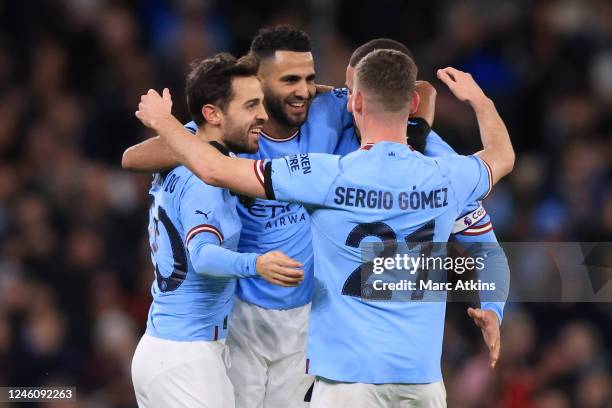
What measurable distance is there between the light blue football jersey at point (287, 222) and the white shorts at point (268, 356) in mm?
62

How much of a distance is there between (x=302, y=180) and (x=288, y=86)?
3.98 ft

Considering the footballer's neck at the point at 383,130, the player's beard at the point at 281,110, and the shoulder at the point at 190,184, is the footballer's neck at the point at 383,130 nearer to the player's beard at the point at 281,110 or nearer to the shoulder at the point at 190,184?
the shoulder at the point at 190,184

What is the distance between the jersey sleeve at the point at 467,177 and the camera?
4402 mm

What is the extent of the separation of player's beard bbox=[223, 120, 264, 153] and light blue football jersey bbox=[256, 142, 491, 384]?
26.3 inches

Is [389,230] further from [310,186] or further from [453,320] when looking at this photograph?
[453,320]

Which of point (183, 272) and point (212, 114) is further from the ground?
point (212, 114)

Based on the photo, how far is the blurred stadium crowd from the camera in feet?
28.2

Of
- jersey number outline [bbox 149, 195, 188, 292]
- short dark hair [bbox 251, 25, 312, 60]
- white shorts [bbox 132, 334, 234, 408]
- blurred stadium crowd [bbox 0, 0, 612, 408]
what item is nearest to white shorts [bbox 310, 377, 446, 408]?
white shorts [bbox 132, 334, 234, 408]

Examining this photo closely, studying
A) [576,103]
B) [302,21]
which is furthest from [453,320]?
[302,21]

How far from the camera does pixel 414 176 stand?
14.2 ft

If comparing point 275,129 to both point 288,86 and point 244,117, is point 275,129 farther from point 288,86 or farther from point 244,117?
point 244,117

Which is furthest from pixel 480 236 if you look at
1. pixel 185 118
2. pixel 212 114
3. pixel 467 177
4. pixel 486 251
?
pixel 185 118

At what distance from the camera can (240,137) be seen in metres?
5.00

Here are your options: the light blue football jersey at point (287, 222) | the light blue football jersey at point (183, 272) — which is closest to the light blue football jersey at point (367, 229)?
the light blue football jersey at point (183, 272)
